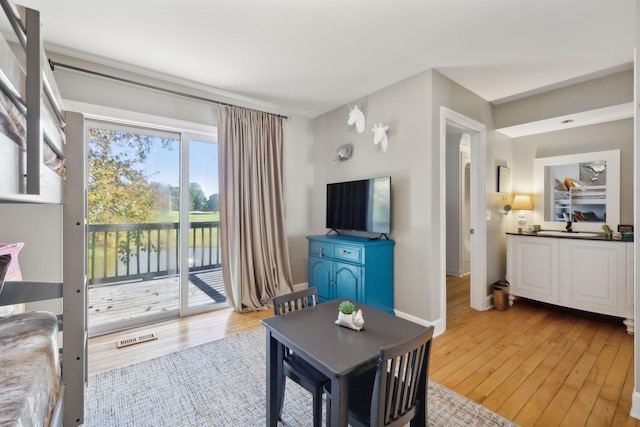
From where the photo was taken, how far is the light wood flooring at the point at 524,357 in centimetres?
179

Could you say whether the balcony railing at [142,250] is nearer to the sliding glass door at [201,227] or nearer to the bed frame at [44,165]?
the sliding glass door at [201,227]

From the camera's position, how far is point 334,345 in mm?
1247

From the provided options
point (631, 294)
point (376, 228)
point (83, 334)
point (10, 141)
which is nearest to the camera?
point (10, 141)

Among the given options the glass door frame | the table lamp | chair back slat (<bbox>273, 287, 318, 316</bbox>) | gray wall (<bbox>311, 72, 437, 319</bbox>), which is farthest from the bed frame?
the table lamp

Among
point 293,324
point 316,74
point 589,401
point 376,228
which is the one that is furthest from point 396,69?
point 589,401

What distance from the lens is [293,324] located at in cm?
147

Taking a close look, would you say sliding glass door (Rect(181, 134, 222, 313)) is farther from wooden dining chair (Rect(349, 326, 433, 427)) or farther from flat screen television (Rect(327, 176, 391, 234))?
wooden dining chair (Rect(349, 326, 433, 427))

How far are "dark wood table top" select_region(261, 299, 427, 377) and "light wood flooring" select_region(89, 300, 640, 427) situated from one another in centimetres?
101

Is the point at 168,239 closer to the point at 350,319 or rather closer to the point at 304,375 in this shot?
the point at 304,375

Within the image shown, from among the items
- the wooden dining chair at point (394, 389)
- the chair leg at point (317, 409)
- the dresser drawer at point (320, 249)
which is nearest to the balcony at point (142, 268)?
the dresser drawer at point (320, 249)

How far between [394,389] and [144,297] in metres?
2.98

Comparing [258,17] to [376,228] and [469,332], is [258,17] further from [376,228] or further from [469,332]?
[469,332]

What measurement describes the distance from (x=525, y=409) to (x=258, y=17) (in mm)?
3155

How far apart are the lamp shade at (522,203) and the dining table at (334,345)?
3.21 metres
